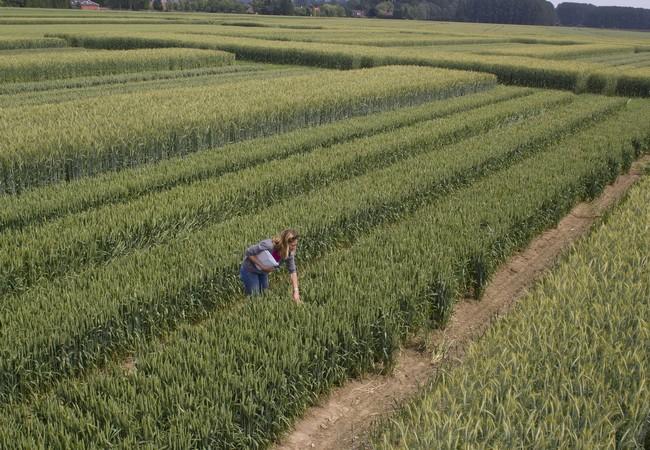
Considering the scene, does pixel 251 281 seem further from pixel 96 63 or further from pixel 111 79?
pixel 96 63

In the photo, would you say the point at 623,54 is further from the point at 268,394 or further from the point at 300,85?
the point at 268,394

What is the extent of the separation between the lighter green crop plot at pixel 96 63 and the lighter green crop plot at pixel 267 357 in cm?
2691

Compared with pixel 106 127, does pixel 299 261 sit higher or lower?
lower

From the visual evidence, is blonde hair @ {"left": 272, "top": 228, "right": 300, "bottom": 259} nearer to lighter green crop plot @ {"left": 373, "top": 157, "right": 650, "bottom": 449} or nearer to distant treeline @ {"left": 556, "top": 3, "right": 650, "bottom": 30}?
lighter green crop plot @ {"left": 373, "top": 157, "right": 650, "bottom": 449}

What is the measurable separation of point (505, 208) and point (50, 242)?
26.8ft

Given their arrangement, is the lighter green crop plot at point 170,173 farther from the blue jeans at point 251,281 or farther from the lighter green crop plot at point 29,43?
the lighter green crop plot at point 29,43

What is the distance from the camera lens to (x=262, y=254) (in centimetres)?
731

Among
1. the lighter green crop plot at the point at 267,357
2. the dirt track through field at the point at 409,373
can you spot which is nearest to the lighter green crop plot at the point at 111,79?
the lighter green crop plot at the point at 267,357

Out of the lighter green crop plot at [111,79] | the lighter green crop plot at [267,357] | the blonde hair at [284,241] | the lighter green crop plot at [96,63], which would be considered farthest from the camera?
the lighter green crop plot at [96,63]

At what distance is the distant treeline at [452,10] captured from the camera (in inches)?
5143

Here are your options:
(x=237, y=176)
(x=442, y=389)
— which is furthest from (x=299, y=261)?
(x=442, y=389)

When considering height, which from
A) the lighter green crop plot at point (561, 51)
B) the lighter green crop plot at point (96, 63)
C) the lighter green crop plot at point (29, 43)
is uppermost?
the lighter green crop plot at point (561, 51)

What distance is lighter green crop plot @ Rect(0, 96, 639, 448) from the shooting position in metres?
5.12

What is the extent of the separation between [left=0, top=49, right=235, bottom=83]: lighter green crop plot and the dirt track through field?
2877 cm
